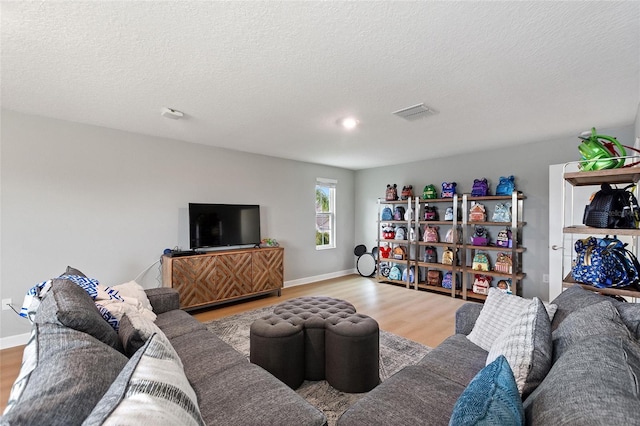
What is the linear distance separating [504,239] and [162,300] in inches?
184

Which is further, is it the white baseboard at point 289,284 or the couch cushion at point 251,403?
the white baseboard at point 289,284

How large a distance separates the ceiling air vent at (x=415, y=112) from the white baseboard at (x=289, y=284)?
12.1 feet

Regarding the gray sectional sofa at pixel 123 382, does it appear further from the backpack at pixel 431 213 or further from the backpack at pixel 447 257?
the backpack at pixel 431 213

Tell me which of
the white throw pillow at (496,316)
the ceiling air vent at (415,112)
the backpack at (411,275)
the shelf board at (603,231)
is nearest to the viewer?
the shelf board at (603,231)

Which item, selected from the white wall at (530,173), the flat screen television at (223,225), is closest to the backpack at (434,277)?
the white wall at (530,173)

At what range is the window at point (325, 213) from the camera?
6242 mm

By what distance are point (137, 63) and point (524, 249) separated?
5.24 m

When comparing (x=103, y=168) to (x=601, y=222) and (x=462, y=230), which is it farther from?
(x=462, y=230)

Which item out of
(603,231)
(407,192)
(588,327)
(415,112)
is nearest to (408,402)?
(588,327)

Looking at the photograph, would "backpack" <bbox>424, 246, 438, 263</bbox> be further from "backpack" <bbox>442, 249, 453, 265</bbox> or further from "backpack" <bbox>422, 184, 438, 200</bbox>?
"backpack" <bbox>422, 184, 438, 200</bbox>

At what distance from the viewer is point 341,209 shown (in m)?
6.64

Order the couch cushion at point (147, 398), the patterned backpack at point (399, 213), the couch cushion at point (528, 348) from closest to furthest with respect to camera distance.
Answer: the couch cushion at point (147, 398) < the couch cushion at point (528, 348) < the patterned backpack at point (399, 213)

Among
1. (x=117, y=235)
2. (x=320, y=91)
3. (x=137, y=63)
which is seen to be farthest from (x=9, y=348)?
(x=320, y=91)

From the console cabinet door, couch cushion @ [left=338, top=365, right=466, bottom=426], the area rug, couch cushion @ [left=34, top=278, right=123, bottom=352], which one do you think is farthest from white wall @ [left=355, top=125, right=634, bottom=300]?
couch cushion @ [left=34, top=278, right=123, bottom=352]
